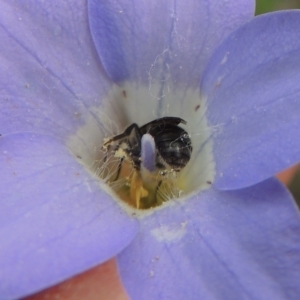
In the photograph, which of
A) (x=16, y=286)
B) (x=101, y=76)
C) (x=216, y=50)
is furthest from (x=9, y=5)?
(x=16, y=286)

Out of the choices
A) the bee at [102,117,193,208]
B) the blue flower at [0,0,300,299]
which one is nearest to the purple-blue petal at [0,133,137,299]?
the blue flower at [0,0,300,299]

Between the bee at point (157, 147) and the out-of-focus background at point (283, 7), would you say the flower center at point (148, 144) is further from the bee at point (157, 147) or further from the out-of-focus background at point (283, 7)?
the out-of-focus background at point (283, 7)

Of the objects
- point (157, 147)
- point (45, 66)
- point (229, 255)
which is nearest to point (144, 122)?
point (157, 147)

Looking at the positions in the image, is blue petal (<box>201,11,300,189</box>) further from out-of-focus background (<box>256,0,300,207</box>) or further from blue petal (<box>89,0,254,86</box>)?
out-of-focus background (<box>256,0,300,207</box>)

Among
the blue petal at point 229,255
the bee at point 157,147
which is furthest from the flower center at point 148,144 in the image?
the blue petal at point 229,255

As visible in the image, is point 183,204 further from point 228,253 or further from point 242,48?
point 242,48
